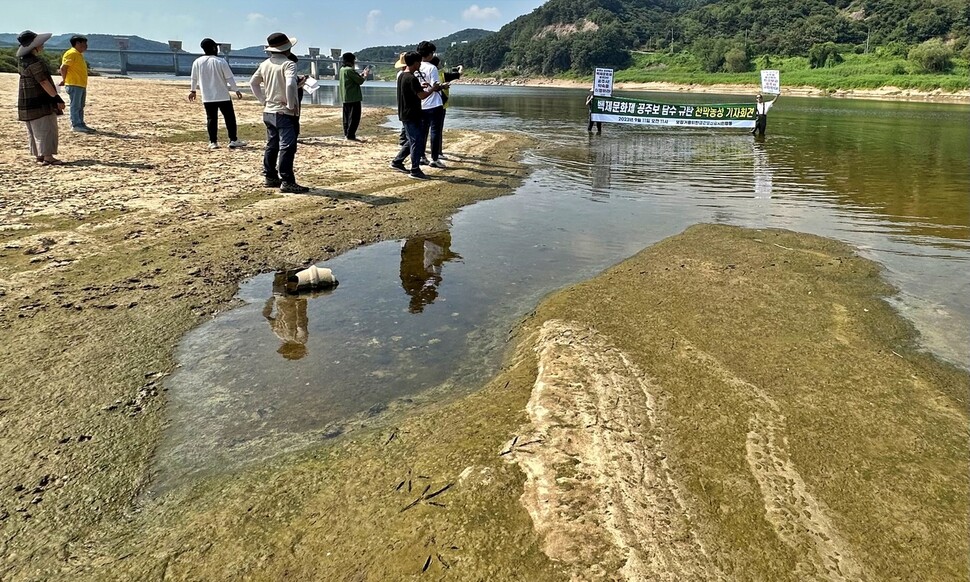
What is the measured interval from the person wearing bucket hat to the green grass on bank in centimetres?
7049

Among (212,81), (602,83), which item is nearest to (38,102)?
(212,81)

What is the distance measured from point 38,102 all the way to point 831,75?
298ft

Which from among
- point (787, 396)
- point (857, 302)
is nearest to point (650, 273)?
point (857, 302)

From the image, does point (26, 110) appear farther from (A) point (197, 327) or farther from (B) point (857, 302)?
(B) point (857, 302)

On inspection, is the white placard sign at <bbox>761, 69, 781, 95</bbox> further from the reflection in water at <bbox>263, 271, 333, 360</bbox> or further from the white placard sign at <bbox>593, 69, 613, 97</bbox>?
the reflection in water at <bbox>263, 271, 333, 360</bbox>

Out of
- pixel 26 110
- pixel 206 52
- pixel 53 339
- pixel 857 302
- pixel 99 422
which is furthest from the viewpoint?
pixel 206 52

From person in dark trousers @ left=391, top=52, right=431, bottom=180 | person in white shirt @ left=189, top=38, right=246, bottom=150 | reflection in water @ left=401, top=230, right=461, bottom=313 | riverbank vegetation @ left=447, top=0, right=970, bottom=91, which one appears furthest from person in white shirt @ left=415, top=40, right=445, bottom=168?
riverbank vegetation @ left=447, top=0, right=970, bottom=91

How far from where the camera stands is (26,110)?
26.6ft

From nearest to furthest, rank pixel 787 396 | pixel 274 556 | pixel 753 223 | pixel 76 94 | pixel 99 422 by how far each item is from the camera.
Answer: pixel 274 556, pixel 99 422, pixel 787 396, pixel 753 223, pixel 76 94

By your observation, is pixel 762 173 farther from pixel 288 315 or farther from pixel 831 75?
pixel 831 75

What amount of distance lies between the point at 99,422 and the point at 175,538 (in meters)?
A: 1.01

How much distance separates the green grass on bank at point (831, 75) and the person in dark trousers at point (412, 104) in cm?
6813

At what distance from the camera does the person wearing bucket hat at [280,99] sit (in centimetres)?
733

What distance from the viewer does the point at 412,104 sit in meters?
9.08
